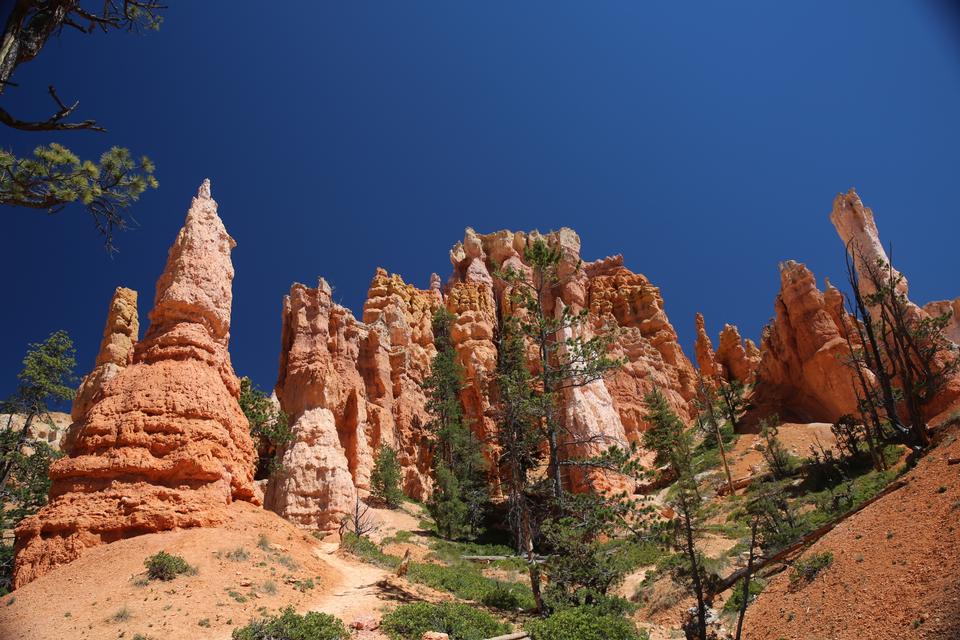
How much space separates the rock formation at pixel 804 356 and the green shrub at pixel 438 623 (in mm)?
32605

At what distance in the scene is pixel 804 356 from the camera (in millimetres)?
38406

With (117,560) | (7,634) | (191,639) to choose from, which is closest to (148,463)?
(117,560)

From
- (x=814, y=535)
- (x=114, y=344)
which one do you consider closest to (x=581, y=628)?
(x=814, y=535)

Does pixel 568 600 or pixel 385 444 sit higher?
pixel 385 444

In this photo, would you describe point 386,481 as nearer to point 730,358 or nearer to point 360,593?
point 360,593

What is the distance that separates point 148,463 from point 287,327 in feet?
73.6

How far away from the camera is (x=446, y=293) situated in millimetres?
58969

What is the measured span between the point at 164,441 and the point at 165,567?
437cm

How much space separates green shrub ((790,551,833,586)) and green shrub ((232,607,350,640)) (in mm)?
10391

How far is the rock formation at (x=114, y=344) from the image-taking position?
3481 cm

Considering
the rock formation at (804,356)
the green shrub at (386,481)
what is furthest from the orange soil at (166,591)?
the rock formation at (804,356)

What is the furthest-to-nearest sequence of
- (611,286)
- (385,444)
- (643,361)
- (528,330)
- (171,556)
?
(611,286)
(643,361)
(385,444)
(528,330)
(171,556)

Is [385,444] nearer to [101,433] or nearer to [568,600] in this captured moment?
[101,433]

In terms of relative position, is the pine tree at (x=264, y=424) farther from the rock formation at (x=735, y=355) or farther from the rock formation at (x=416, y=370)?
the rock formation at (x=735, y=355)
